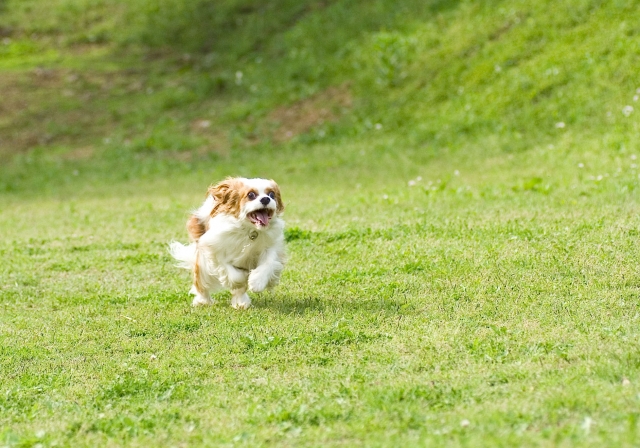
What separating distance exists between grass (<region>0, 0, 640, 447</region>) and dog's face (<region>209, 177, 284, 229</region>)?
32.8 inches

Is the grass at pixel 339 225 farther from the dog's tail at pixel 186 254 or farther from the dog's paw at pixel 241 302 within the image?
the dog's tail at pixel 186 254

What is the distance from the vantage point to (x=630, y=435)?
4637 mm

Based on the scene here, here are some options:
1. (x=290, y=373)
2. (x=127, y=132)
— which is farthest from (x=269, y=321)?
(x=127, y=132)

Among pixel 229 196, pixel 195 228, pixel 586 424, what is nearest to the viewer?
pixel 586 424

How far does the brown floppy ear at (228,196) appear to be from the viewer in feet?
27.6

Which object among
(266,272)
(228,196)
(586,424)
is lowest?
(266,272)

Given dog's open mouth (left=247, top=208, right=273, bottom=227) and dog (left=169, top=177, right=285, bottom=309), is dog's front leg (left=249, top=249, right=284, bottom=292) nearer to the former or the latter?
dog (left=169, top=177, right=285, bottom=309)

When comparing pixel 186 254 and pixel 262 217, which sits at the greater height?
pixel 262 217

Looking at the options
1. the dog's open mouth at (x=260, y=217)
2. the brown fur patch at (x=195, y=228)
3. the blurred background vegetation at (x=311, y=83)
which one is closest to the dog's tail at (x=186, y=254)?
the brown fur patch at (x=195, y=228)

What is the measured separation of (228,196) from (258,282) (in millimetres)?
811

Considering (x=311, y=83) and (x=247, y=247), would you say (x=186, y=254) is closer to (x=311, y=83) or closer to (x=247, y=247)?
(x=247, y=247)

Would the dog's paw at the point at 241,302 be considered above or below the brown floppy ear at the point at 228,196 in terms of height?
below

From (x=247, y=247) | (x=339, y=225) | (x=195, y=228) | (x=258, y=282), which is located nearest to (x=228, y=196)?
(x=247, y=247)

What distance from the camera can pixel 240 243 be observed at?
28.0 feet
